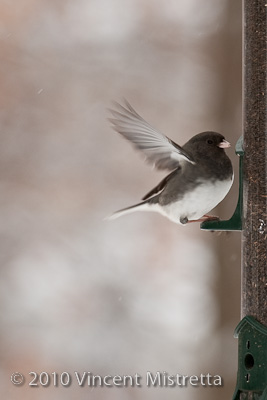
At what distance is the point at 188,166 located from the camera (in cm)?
328

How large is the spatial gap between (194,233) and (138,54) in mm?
1581

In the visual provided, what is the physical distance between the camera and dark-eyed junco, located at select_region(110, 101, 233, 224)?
3.12 meters

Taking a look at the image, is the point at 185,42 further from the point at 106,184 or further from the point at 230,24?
the point at 106,184

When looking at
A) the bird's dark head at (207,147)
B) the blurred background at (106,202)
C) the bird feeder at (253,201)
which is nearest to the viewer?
the bird feeder at (253,201)

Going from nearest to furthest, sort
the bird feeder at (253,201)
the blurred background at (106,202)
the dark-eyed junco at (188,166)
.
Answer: the bird feeder at (253,201), the dark-eyed junco at (188,166), the blurred background at (106,202)

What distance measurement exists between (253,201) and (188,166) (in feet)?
1.09

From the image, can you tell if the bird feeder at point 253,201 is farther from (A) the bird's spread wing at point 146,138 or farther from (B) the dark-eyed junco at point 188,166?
(A) the bird's spread wing at point 146,138

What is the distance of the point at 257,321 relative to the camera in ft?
9.81

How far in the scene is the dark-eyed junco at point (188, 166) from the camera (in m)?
3.12

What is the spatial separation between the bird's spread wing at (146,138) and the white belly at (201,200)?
0.49ft

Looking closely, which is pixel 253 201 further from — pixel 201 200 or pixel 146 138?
pixel 146 138

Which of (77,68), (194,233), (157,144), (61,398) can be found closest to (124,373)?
(61,398)

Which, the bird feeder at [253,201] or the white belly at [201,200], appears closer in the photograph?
the bird feeder at [253,201]

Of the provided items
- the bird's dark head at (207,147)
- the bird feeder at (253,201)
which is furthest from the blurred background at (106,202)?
the bird feeder at (253,201)
